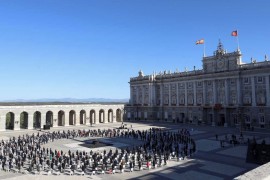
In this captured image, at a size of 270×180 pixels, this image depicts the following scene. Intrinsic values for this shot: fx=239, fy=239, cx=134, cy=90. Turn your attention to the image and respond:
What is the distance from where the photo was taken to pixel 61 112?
239 feet

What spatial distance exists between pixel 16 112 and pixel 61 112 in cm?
1480

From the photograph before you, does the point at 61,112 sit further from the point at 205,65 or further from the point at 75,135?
the point at 205,65

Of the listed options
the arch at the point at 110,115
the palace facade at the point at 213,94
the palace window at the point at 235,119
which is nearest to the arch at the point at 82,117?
the arch at the point at 110,115

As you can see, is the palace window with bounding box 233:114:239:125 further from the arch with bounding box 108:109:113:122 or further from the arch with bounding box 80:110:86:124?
the arch with bounding box 80:110:86:124

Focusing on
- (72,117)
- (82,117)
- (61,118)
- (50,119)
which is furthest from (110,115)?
(50,119)

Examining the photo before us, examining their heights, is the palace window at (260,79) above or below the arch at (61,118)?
above

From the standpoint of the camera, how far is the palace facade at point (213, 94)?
5681 cm

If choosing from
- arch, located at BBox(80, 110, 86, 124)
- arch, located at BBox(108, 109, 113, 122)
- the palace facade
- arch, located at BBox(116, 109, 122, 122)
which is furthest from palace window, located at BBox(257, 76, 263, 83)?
arch, located at BBox(80, 110, 86, 124)

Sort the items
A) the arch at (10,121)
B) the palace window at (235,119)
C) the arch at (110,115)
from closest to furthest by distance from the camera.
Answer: the palace window at (235,119)
the arch at (10,121)
the arch at (110,115)

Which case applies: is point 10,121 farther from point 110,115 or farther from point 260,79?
point 260,79

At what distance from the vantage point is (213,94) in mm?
65812

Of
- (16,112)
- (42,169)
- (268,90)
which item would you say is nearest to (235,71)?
(268,90)

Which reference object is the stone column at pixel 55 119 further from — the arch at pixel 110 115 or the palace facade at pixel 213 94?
the palace facade at pixel 213 94

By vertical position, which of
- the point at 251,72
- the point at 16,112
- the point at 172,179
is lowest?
the point at 172,179
